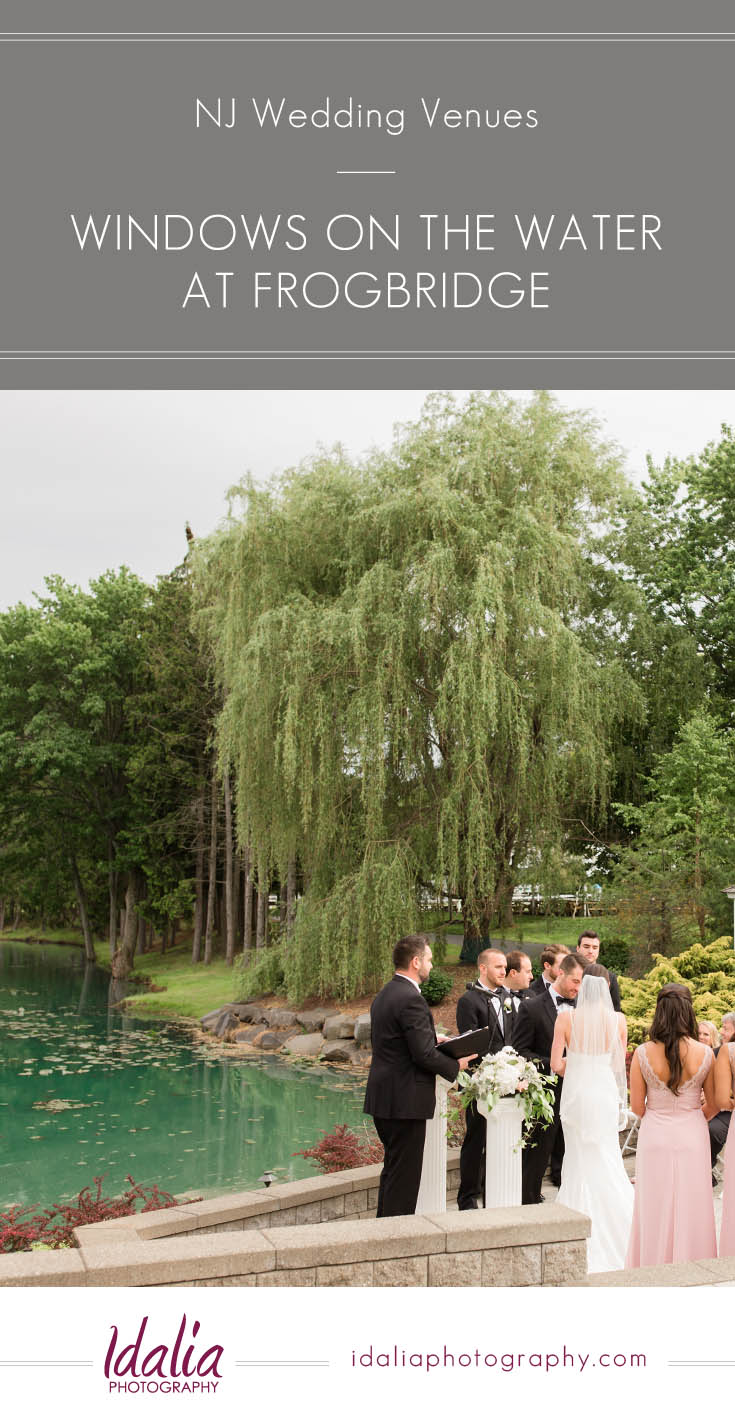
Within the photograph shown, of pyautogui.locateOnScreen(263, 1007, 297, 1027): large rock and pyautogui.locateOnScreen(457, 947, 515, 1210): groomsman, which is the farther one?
pyautogui.locateOnScreen(263, 1007, 297, 1027): large rock

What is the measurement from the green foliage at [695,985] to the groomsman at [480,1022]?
299cm

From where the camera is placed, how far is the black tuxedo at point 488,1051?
6688 mm

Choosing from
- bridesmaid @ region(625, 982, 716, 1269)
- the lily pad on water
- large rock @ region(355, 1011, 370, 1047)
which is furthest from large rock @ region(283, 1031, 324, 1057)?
bridesmaid @ region(625, 982, 716, 1269)

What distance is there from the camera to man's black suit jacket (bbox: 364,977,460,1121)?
5504 mm

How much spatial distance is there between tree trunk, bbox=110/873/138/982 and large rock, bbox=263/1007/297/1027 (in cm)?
1299

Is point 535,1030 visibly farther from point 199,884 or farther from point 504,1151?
point 199,884

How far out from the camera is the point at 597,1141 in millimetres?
6500

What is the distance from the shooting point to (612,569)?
24.3 m

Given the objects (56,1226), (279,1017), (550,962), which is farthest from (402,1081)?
(279,1017)

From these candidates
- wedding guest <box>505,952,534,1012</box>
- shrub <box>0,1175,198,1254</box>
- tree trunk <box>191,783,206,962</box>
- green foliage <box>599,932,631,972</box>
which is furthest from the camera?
tree trunk <box>191,783,206,962</box>
